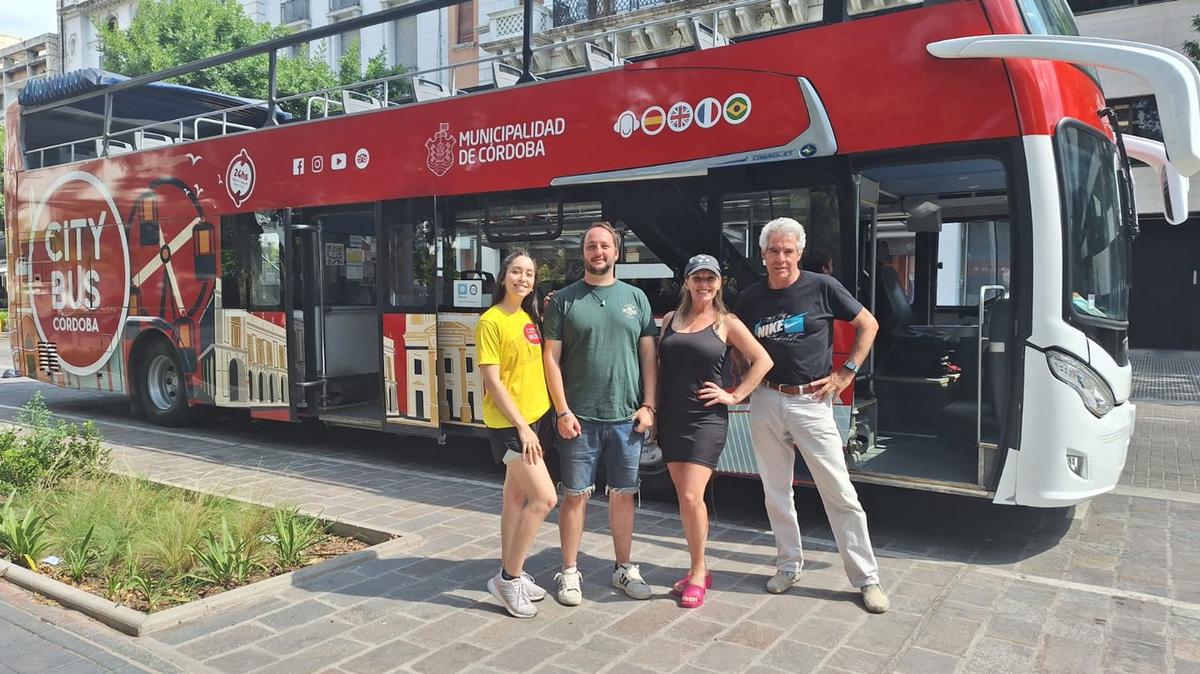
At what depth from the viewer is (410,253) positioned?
7422 mm

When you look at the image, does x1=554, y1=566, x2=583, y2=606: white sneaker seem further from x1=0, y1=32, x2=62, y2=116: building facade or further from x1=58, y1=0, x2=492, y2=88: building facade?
x1=0, y1=32, x2=62, y2=116: building facade

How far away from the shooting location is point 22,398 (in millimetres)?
13359

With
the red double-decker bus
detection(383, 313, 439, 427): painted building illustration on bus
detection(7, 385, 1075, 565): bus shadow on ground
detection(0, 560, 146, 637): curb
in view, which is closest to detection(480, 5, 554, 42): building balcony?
the red double-decker bus

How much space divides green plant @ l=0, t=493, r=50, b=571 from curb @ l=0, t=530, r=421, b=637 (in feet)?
0.29

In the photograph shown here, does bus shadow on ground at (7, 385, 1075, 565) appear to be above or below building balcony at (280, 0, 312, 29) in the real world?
below

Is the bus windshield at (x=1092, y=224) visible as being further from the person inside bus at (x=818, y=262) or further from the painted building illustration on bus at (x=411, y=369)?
the painted building illustration on bus at (x=411, y=369)

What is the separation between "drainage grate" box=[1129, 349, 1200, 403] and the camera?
1238 centimetres

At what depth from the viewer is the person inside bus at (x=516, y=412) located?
13.1 feet

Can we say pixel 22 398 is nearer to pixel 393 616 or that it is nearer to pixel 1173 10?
pixel 393 616

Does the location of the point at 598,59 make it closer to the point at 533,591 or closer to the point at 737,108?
the point at 737,108

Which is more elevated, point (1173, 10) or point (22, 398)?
point (1173, 10)

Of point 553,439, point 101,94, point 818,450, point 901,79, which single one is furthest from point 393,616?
point 101,94

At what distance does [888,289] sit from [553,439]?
176 inches

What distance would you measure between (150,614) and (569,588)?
204cm
